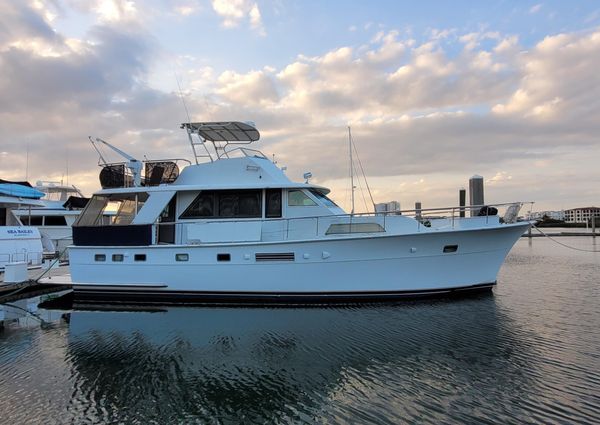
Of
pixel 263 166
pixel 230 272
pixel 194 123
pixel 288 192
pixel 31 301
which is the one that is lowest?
pixel 31 301

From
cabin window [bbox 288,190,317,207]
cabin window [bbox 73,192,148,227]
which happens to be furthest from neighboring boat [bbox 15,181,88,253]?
cabin window [bbox 288,190,317,207]

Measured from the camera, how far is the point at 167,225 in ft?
38.3

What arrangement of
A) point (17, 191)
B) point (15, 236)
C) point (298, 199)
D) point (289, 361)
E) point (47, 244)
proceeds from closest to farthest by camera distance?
1. point (289, 361)
2. point (298, 199)
3. point (15, 236)
4. point (17, 191)
5. point (47, 244)

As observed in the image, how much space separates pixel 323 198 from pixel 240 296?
3.61 meters

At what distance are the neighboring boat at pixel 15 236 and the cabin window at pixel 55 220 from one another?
4.48m

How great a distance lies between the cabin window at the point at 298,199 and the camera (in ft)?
37.3

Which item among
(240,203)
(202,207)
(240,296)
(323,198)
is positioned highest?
(323,198)

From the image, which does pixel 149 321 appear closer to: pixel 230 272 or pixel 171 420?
pixel 230 272

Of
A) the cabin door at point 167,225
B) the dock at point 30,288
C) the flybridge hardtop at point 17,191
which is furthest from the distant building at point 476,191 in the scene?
the flybridge hardtop at point 17,191

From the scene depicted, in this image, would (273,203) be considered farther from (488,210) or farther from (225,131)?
(488,210)

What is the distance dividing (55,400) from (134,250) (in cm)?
609

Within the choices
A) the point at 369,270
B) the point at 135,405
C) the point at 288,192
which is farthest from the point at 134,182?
the point at 135,405

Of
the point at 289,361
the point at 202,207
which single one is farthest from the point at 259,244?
the point at 289,361

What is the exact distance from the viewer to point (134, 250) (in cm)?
1130
